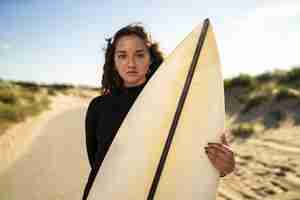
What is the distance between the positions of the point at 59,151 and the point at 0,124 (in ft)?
13.0

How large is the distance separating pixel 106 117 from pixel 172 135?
0.43 metres

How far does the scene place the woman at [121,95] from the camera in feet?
7.95

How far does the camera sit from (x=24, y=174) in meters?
6.44

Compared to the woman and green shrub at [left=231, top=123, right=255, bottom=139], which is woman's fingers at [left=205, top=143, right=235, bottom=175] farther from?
green shrub at [left=231, top=123, right=255, bottom=139]

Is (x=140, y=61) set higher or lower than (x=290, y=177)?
higher

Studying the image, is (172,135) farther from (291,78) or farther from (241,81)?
(241,81)

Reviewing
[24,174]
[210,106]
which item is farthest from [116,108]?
[24,174]

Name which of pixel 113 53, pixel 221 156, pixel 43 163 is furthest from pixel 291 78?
pixel 221 156

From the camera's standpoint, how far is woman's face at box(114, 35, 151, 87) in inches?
95.0

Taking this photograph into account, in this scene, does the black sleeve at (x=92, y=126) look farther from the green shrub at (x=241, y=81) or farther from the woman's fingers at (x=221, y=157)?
the green shrub at (x=241, y=81)

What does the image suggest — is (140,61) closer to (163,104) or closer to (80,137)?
(163,104)

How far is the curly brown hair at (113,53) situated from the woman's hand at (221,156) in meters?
0.69

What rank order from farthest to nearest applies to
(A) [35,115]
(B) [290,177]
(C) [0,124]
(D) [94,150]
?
(A) [35,115] < (C) [0,124] < (B) [290,177] < (D) [94,150]

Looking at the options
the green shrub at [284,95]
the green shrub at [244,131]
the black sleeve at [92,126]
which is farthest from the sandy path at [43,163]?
the green shrub at [284,95]
